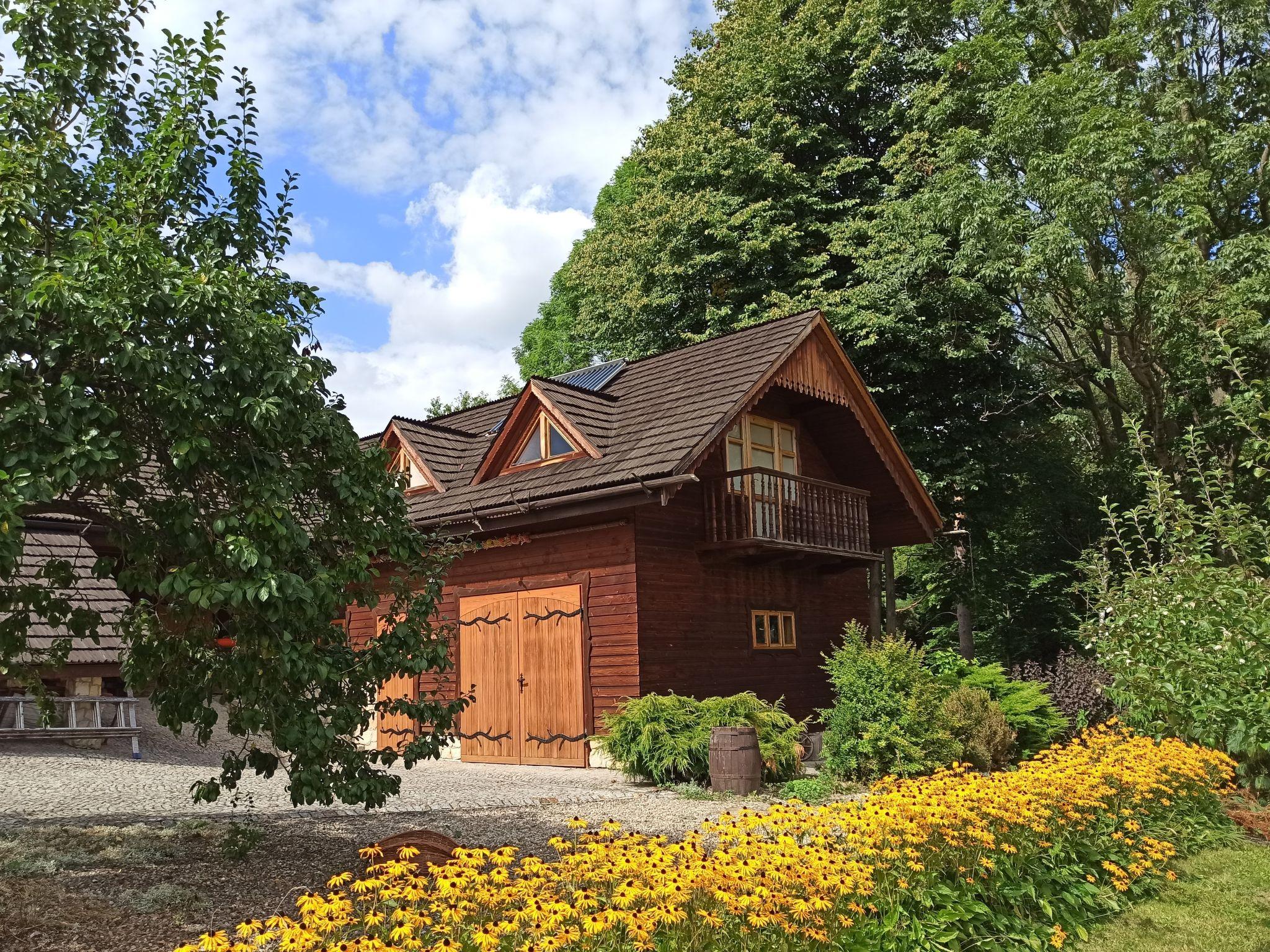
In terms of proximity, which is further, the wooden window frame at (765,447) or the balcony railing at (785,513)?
the wooden window frame at (765,447)

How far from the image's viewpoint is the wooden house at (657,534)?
14.1 metres

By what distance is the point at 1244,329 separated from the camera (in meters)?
19.0

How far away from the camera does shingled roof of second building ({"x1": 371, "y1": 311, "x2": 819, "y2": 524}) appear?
13.8 meters

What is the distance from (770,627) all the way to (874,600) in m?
6.93

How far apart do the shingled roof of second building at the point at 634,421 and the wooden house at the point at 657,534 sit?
0.05m

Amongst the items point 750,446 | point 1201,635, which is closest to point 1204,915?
point 1201,635

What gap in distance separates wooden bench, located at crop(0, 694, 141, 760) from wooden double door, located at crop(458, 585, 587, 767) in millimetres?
4752

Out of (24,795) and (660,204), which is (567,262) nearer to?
(660,204)

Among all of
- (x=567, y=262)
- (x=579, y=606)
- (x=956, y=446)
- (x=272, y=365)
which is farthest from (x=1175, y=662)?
(x=567, y=262)

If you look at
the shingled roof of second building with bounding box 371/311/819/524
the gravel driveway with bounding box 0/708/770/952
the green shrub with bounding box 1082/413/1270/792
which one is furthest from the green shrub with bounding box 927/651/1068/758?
the gravel driveway with bounding box 0/708/770/952

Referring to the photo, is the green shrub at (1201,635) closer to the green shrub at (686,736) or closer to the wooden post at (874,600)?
the green shrub at (686,736)

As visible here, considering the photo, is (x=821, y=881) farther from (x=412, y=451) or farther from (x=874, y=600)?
(x=874, y=600)

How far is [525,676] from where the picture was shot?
594 inches

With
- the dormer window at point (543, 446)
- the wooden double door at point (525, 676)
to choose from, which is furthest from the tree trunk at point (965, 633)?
the dormer window at point (543, 446)
